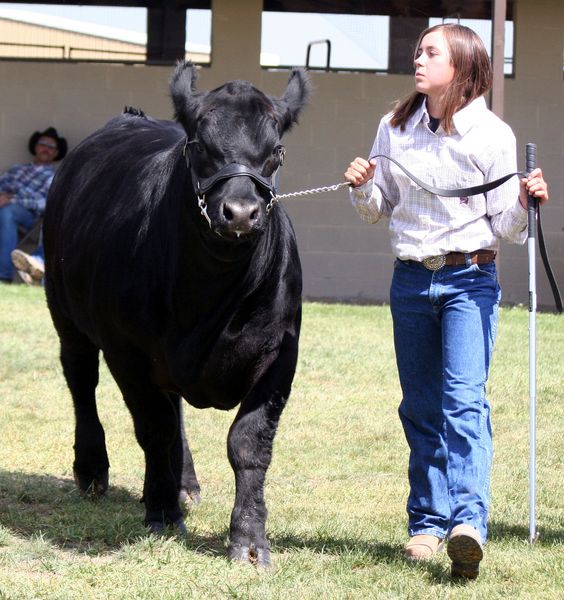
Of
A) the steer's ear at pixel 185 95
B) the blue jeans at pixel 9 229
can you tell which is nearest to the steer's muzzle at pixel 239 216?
the steer's ear at pixel 185 95

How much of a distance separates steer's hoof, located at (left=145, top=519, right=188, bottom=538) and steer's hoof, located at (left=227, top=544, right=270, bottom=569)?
47cm

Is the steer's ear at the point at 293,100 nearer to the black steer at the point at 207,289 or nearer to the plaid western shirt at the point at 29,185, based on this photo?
the black steer at the point at 207,289

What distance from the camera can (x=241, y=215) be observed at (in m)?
4.31

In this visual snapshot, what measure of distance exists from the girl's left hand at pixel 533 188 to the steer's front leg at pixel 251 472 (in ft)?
4.13

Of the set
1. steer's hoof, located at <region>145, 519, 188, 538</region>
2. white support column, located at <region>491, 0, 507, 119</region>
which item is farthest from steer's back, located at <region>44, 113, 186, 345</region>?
white support column, located at <region>491, 0, 507, 119</region>

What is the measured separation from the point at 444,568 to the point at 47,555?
1.54m

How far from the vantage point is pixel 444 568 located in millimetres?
4598

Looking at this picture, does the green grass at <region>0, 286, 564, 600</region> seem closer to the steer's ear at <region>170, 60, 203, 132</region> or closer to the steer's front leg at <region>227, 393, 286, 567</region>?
the steer's front leg at <region>227, 393, 286, 567</region>

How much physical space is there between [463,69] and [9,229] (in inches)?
426

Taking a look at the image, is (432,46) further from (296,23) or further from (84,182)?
(296,23)

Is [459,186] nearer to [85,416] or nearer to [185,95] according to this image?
[185,95]

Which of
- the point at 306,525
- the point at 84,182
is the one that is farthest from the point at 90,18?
the point at 306,525

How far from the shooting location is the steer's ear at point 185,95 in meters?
4.86

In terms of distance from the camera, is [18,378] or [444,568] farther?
[18,378]
